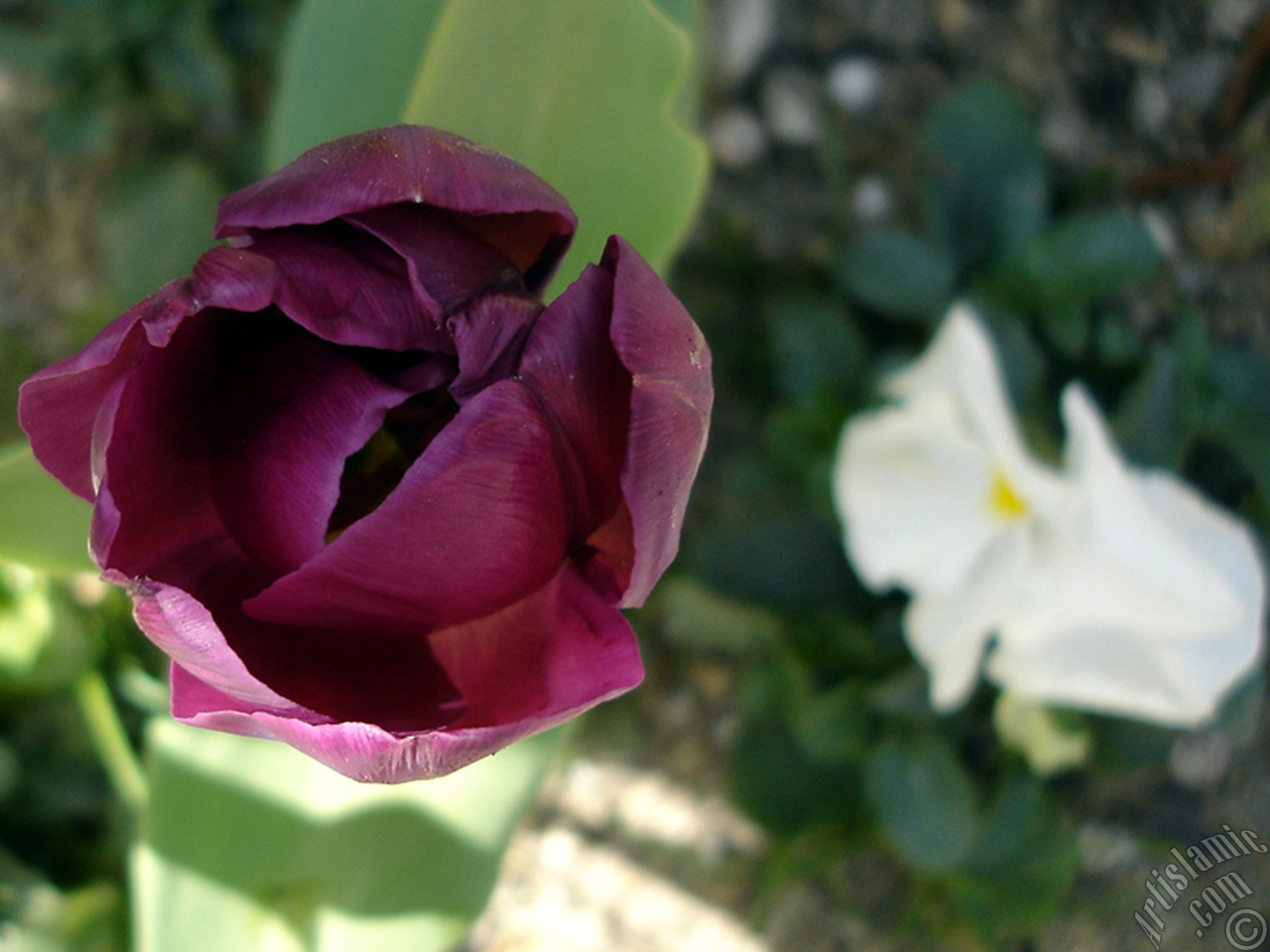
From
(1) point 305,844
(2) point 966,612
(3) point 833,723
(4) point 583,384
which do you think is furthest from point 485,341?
(3) point 833,723

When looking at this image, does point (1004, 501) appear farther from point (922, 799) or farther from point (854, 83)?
point (854, 83)

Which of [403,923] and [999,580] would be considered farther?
[999,580]

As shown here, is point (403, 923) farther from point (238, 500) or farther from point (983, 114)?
point (983, 114)

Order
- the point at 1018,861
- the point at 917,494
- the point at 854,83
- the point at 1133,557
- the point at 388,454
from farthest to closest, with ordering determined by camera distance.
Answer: the point at 854,83
the point at 1018,861
the point at 917,494
the point at 1133,557
the point at 388,454

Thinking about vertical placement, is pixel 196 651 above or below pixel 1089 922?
above

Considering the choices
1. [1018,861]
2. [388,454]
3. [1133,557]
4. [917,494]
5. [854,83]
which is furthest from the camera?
[854,83]

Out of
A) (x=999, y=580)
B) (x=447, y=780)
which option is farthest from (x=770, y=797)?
(x=447, y=780)

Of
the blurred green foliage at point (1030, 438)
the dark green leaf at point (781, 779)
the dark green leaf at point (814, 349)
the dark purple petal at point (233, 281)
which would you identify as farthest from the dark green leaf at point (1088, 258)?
the dark purple petal at point (233, 281)
